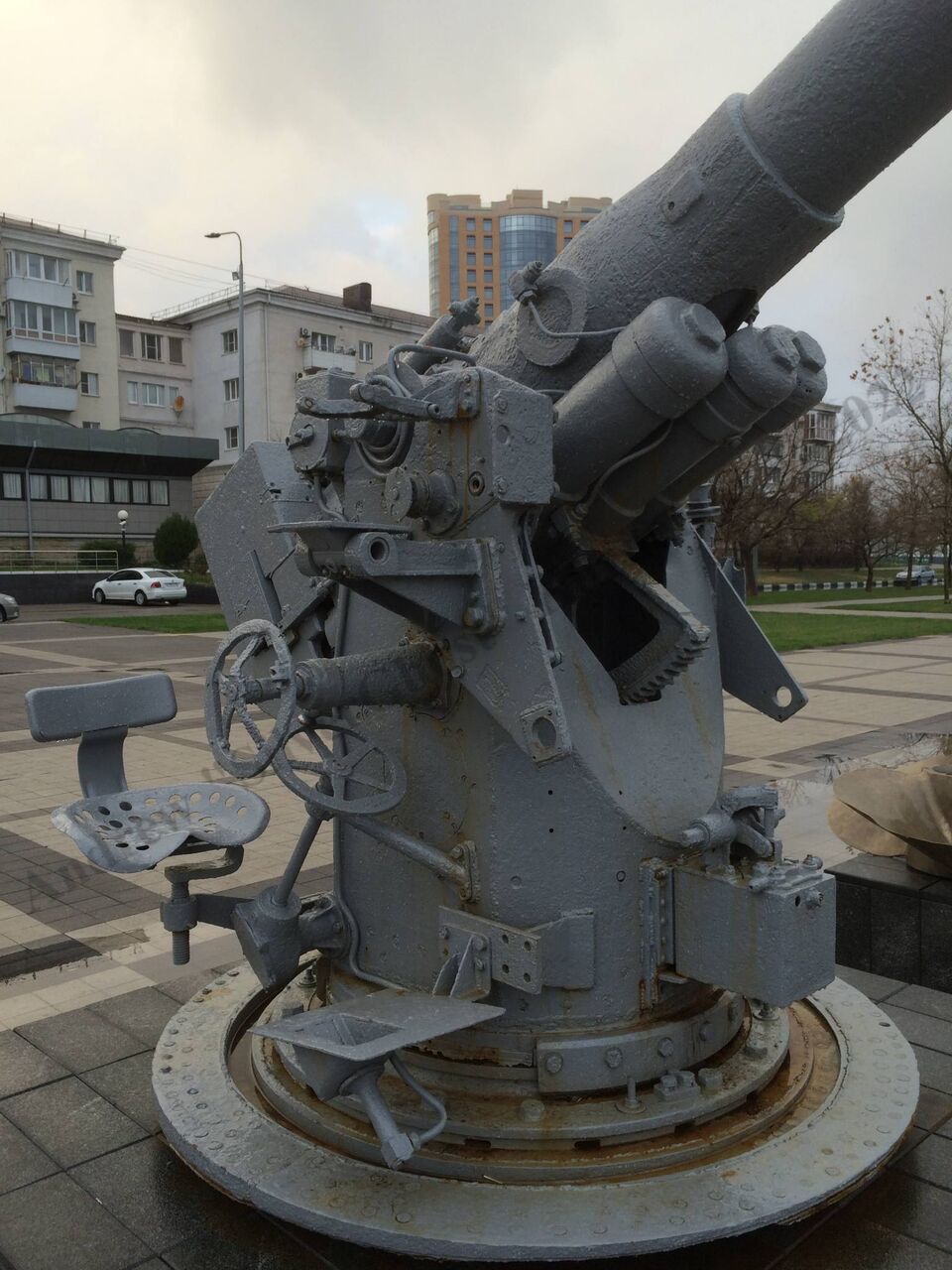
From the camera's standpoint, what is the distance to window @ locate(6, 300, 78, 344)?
48406 mm

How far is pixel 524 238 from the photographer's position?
36.9m

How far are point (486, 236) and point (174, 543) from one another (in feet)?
50.2

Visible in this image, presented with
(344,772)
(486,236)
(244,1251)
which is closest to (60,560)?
(486,236)

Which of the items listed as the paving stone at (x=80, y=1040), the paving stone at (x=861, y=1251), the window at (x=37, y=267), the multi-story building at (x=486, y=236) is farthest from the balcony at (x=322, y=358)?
the paving stone at (x=861, y=1251)

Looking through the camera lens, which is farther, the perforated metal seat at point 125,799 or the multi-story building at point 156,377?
the multi-story building at point 156,377

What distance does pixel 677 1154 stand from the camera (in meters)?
3.13

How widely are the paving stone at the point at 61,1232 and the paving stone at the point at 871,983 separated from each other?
293 cm

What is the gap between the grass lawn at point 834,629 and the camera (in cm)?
2227

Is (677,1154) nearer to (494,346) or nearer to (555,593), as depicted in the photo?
(555,593)

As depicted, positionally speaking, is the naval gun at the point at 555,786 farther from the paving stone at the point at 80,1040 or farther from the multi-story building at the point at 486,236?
the multi-story building at the point at 486,236

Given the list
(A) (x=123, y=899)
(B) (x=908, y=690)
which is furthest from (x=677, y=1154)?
(B) (x=908, y=690)

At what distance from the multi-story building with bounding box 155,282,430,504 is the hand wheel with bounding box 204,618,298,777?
A: 1563 inches

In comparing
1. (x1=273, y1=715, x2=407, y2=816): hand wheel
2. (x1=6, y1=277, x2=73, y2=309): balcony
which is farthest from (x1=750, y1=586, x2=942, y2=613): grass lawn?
(x1=273, y1=715, x2=407, y2=816): hand wheel

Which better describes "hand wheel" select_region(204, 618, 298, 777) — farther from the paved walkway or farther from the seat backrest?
the paved walkway
